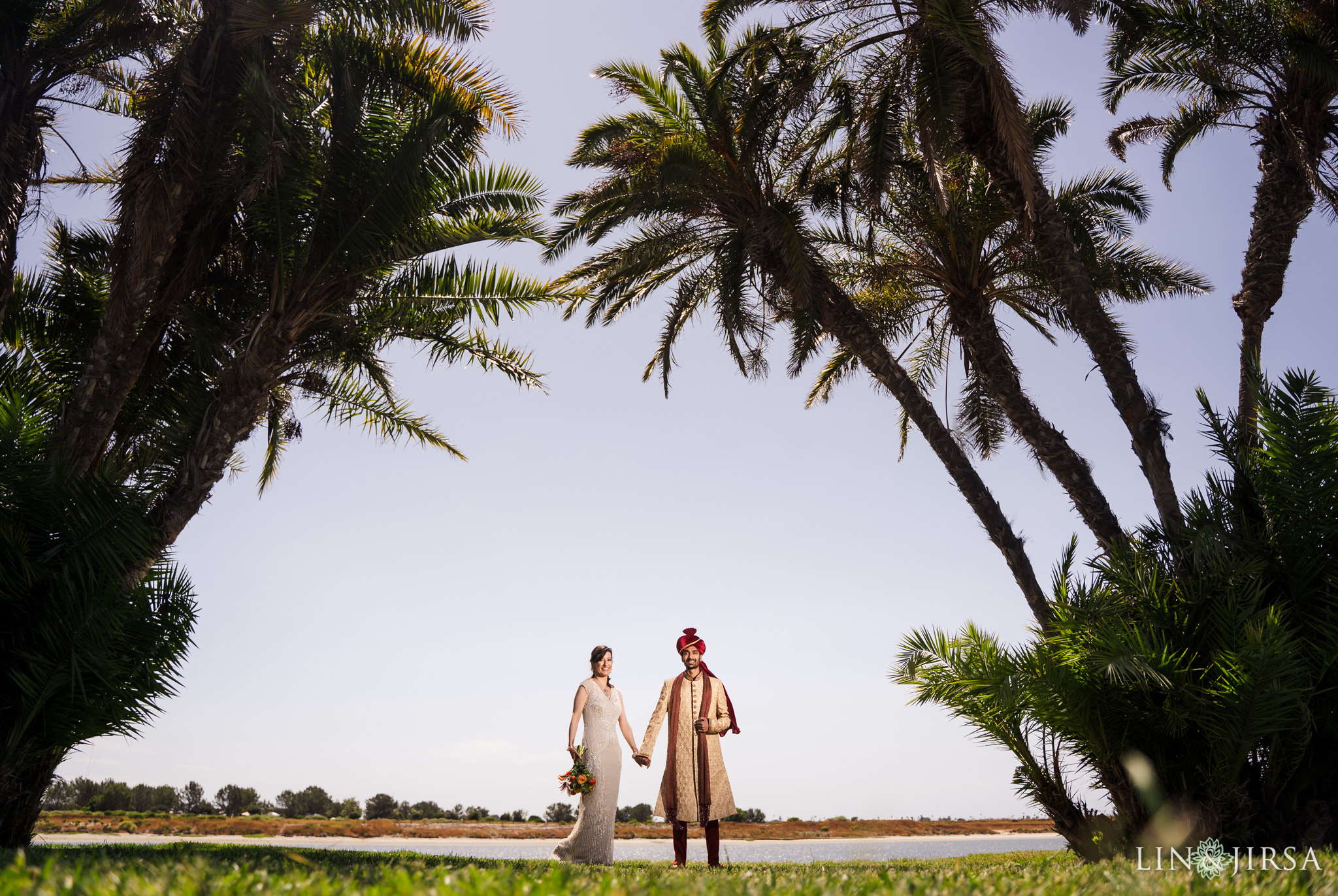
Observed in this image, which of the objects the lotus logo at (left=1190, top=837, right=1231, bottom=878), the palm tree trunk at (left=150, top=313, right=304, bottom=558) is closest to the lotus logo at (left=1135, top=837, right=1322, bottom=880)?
the lotus logo at (left=1190, top=837, right=1231, bottom=878)

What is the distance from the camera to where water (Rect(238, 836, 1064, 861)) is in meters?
10.9

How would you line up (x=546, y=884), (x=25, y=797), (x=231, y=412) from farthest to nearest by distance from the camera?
1. (x=231, y=412)
2. (x=25, y=797)
3. (x=546, y=884)

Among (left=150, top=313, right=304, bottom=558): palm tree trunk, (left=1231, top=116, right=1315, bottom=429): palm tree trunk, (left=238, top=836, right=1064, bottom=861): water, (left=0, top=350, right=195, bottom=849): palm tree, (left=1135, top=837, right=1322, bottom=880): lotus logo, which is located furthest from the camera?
(left=1231, top=116, right=1315, bottom=429): palm tree trunk

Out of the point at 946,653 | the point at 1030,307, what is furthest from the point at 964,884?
the point at 1030,307

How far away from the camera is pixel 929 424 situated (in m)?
12.2

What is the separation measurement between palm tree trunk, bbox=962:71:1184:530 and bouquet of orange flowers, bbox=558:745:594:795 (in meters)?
7.85

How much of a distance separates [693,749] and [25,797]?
242 inches

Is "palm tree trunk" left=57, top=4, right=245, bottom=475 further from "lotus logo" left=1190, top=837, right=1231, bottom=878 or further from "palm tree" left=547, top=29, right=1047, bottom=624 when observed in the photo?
"lotus logo" left=1190, top=837, right=1231, bottom=878

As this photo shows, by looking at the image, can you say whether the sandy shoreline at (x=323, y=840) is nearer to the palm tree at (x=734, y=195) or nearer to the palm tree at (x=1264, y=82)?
Answer: the palm tree at (x=734, y=195)

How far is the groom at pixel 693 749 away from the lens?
28.8 ft

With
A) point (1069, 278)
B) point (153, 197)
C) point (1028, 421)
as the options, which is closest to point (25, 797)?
point (153, 197)

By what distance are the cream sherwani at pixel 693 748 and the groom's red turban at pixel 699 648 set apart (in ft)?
0.13

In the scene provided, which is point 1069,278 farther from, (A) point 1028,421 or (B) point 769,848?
(B) point 769,848

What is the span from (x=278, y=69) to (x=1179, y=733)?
1166cm
